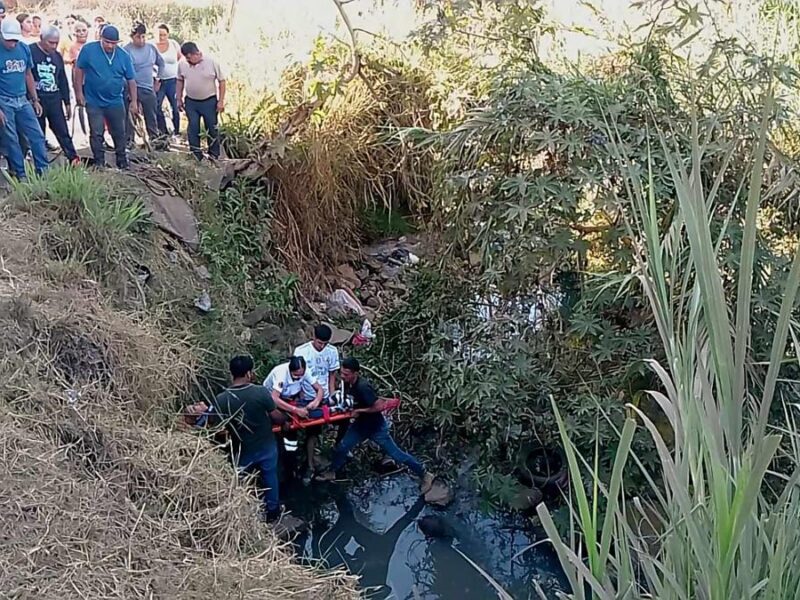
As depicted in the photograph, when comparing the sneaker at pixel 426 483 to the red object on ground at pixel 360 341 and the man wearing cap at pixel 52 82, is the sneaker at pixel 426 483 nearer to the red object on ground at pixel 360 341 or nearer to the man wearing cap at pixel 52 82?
the red object on ground at pixel 360 341

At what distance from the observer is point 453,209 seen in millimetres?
6641

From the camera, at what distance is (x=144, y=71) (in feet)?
26.0

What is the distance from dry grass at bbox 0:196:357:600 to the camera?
3662mm

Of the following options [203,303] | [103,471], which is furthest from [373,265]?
[103,471]

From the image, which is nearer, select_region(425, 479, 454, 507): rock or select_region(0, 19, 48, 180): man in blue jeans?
select_region(0, 19, 48, 180): man in blue jeans

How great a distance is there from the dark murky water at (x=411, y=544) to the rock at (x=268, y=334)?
1338mm

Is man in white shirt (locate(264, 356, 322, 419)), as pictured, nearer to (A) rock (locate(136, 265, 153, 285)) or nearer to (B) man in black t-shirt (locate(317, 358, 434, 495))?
(B) man in black t-shirt (locate(317, 358, 434, 495))

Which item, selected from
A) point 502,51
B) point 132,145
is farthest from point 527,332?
point 132,145

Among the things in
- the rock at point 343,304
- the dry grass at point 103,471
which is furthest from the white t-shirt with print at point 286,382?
the rock at point 343,304

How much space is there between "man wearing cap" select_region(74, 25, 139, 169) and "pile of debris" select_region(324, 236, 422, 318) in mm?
2611

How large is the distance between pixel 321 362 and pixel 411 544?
157cm

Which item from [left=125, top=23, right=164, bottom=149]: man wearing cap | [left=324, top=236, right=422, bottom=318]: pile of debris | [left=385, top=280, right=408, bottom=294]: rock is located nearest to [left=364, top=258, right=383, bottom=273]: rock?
[left=324, top=236, right=422, bottom=318]: pile of debris

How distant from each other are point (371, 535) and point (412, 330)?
186cm

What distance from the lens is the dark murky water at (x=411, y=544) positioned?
6.19 m
